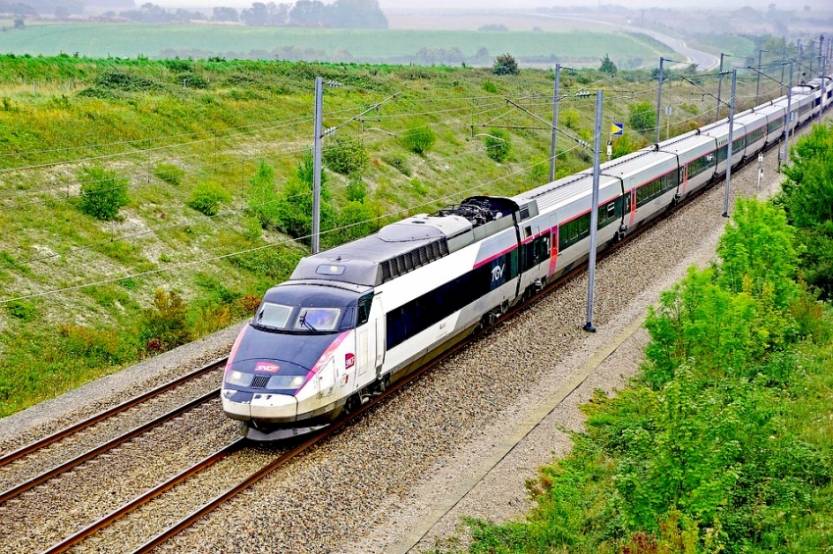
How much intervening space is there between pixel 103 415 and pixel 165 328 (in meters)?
7.15

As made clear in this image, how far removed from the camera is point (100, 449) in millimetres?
19375

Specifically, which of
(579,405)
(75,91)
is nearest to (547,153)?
(75,91)

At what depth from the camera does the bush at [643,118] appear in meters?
83.1

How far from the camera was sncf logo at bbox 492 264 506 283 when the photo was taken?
88.7ft

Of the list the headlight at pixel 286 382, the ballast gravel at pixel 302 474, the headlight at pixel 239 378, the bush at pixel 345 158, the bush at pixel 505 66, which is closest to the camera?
the ballast gravel at pixel 302 474

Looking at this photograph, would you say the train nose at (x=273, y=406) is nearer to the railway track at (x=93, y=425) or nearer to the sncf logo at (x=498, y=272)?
the railway track at (x=93, y=425)

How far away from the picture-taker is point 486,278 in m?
26.5

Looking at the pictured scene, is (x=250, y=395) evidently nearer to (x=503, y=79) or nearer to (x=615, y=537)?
(x=615, y=537)

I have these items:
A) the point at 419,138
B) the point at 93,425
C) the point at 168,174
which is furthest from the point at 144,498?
the point at 419,138

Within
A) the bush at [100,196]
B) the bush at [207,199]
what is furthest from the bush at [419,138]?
the bush at [100,196]

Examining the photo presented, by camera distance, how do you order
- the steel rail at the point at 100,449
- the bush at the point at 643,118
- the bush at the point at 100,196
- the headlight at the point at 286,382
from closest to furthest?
the steel rail at the point at 100,449
the headlight at the point at 286,382
the bush at the point at 100,196
the bush at the point at 643,118

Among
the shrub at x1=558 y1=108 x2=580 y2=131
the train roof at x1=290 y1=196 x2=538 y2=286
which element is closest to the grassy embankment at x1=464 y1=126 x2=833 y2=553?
the train roof at x1=290 y1=196 x2=538 y2=286

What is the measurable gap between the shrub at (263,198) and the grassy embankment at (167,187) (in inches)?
3.6

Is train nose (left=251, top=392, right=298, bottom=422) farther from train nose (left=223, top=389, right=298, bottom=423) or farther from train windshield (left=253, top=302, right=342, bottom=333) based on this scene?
train windshield (left=253, top=302, right=342, bottom=333)
